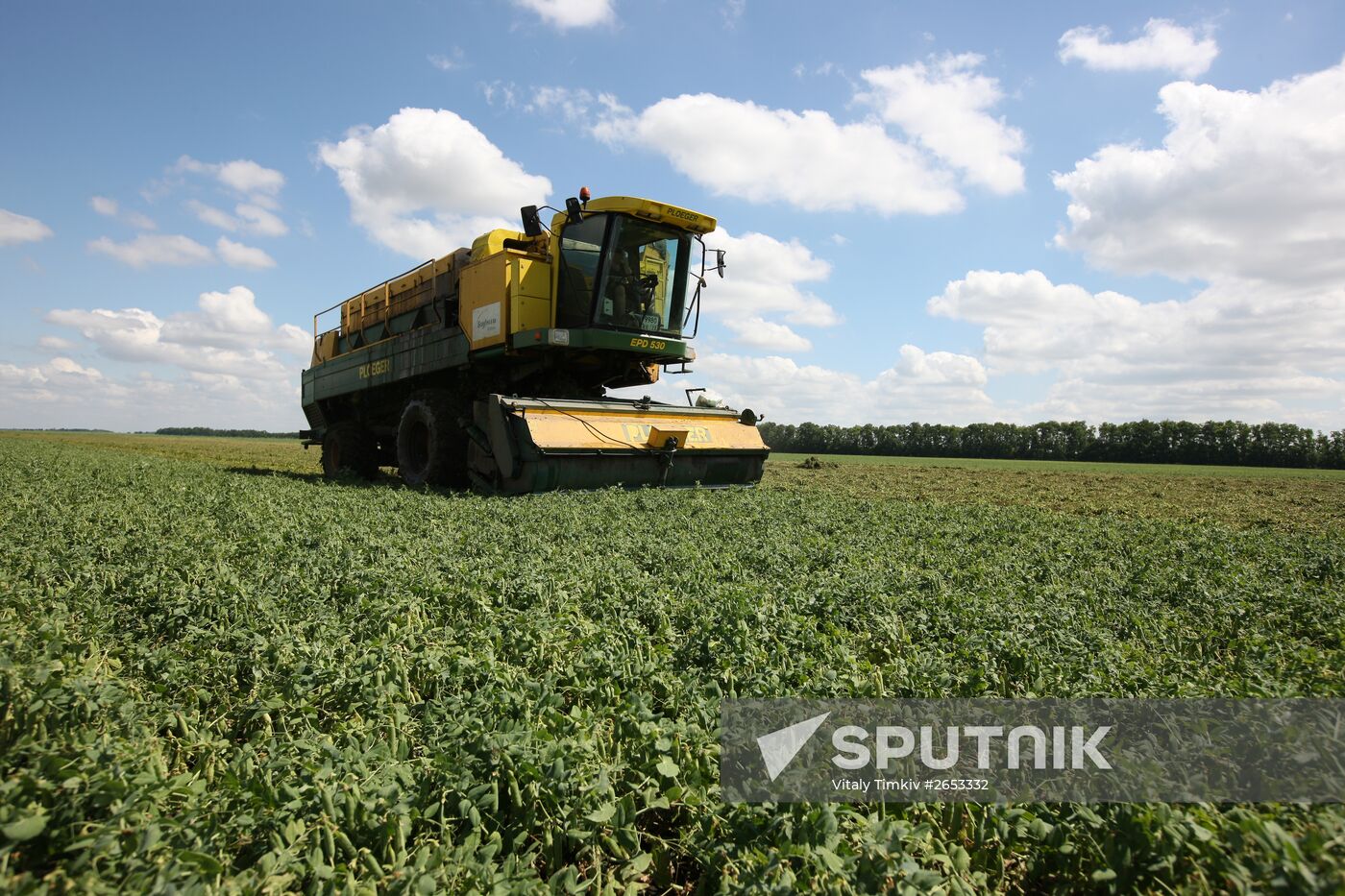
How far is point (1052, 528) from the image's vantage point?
23.9 ft

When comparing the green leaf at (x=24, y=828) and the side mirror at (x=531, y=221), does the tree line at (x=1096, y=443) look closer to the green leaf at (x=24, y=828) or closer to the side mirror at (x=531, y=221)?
the side mirror at (x=531, y=221)

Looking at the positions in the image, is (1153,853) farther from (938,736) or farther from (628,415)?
(628,415)

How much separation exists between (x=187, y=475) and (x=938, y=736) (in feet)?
37.5

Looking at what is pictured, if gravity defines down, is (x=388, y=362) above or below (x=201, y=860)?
above

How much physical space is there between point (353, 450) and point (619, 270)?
268 inches

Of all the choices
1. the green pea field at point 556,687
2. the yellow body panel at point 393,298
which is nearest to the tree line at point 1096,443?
the yellow body panel at point 393,298

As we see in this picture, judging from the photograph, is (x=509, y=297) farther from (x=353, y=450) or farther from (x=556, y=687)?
(x=556, y=687)

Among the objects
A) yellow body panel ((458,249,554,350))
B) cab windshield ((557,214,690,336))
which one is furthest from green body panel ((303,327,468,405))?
cab windshield ((557,214,690,336))

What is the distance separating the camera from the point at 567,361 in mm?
9977

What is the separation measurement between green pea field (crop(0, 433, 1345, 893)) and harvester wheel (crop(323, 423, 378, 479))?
7.17m

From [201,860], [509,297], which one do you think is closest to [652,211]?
[509,297]

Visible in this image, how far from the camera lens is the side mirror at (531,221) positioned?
9.40 metres
